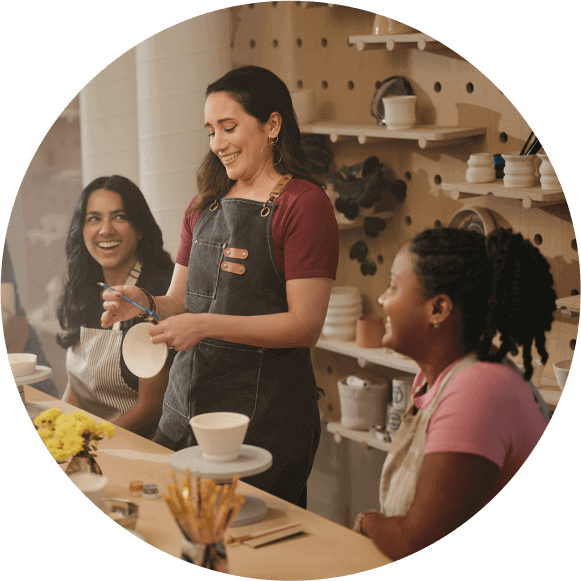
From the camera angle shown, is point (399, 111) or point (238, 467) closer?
point (238, 467)

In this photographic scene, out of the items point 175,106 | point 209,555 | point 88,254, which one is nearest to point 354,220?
point 175,106

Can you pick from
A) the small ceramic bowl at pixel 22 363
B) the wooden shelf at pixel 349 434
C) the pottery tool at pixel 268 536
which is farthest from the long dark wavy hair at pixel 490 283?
the small ceramic bowl at pixel 22 363

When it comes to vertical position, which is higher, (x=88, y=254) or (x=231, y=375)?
(x=88, y=254)

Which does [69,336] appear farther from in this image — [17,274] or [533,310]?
[533,310]

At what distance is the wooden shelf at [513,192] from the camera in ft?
4.96

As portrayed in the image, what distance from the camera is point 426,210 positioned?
154cm

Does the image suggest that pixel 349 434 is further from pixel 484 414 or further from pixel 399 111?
pixel 399 111

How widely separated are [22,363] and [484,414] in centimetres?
101

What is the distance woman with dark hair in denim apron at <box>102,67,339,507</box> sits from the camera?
152 cm

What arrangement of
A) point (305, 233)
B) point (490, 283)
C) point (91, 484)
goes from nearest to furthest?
point (490, 283) → point (305, 233) → point (91, 484)

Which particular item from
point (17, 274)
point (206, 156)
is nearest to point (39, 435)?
point (17, 274)

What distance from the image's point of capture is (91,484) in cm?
162

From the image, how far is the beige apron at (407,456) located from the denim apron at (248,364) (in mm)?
184

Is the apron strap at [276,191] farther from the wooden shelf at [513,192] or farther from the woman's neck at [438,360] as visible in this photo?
the woman's neck at [438,360]
